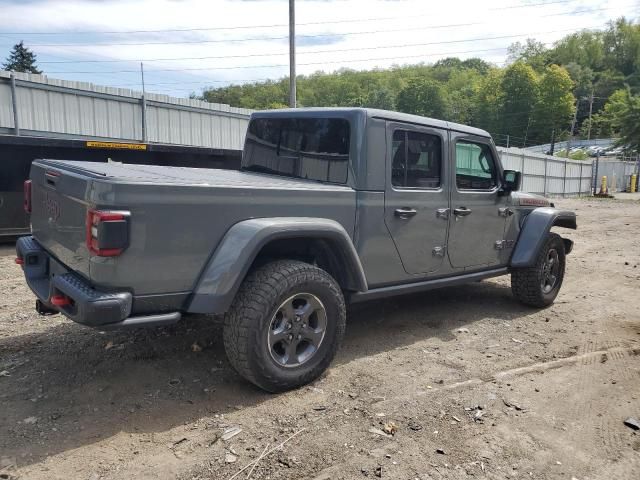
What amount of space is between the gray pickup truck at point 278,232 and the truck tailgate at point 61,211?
14 millimetres

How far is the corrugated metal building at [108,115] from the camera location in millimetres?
11039

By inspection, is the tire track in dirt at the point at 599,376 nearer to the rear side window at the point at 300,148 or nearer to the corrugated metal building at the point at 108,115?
the rear side window at the point at 300,148

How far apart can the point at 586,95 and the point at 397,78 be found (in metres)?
46.6

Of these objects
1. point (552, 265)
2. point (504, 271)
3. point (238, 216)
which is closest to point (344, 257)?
point (238, 216)

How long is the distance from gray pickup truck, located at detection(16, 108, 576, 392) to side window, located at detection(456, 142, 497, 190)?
19 millimetres

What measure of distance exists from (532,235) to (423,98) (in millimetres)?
73953

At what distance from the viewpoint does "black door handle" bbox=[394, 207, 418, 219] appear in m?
4.15

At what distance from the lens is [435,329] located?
199 inches

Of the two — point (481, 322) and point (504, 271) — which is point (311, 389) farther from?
point (504, 271)

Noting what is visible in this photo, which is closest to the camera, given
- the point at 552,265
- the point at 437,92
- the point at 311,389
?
the point at 311,389

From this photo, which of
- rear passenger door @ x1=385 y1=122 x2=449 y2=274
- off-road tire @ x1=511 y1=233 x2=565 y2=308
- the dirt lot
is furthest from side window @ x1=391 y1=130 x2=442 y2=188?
off-road tire @ x1=511 y1=233 x2=565 y2=308

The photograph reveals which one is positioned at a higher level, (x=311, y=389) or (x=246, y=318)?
(x=246, y=318)

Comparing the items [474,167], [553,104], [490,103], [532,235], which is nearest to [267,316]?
[474,167]

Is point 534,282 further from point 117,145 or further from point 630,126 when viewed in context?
point 630,126
